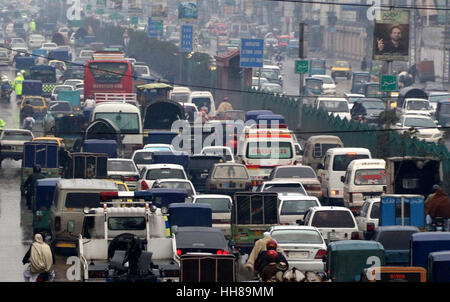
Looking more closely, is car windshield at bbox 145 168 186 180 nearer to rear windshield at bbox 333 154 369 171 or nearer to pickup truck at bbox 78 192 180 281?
rear windshield at bbox 333 154 369 171

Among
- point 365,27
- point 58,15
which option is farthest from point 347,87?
point 58,15

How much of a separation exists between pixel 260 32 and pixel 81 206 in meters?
139

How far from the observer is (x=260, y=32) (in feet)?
538

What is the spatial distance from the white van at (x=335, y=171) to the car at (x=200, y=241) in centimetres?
1134

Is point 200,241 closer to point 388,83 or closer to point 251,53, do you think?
point 388,83

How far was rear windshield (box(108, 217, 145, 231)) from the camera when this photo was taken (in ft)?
74.4

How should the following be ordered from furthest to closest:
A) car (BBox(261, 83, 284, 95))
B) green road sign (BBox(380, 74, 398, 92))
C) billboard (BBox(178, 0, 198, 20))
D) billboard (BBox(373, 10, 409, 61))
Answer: billboard (BBox(178, 0, 198, 20)) → car (BBox(261, 83, 284, 95)) → billboard (BBox(373, 10, 409, 61)) → green road sign (BBox(380, 74, 398, 92))

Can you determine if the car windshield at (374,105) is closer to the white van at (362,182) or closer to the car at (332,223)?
the white van at (362,182)

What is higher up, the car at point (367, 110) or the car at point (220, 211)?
the car at point (220, 211)

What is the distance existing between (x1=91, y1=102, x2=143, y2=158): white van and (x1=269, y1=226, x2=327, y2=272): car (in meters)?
19.0

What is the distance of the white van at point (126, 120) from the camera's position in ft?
142

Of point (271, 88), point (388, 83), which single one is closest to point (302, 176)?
point (388, 83)

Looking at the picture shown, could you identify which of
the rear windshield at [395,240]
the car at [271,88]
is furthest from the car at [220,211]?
the car at [271,88]

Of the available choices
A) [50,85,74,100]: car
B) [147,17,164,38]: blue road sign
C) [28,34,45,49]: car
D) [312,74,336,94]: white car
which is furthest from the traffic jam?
[28,34,45,49]: car
